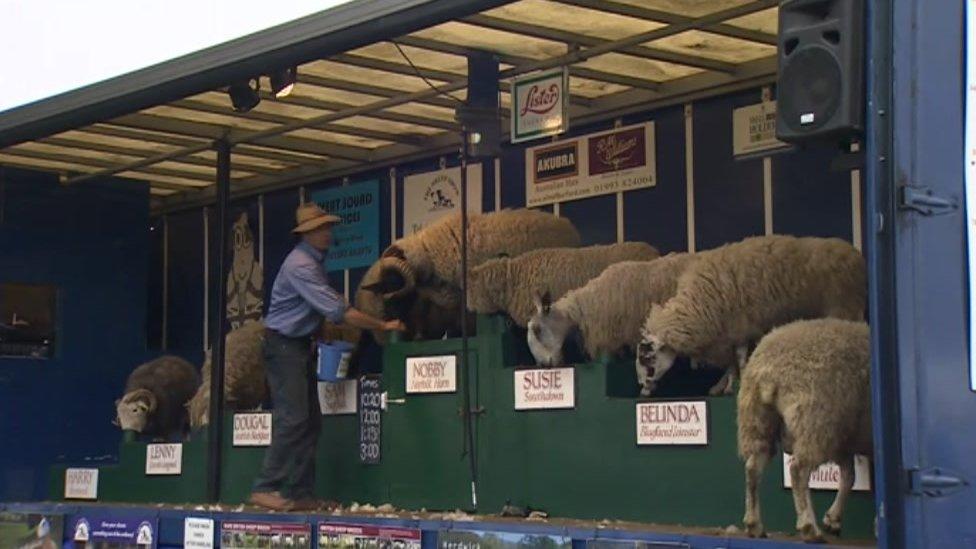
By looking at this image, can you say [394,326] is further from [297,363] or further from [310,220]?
[310,220]

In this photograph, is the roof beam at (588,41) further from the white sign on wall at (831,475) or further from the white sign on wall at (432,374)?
the white sign on wall at (831,475)

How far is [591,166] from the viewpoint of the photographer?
33.7 ft

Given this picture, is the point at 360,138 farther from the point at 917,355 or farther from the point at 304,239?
the point at 917,355

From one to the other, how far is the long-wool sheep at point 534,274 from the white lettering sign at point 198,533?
1989mm

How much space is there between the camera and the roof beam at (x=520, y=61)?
8.65 m

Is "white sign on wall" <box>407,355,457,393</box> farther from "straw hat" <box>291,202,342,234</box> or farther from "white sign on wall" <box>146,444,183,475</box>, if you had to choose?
"white sign on wall" <box>146,444,183,475</box>

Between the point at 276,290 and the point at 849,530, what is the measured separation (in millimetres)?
4122

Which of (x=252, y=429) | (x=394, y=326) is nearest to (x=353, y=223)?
(x=252, y=429)

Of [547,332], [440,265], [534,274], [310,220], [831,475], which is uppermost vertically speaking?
[310,220]

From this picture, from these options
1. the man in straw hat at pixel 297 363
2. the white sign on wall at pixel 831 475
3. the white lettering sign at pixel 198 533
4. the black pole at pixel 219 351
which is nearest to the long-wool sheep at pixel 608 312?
the man in straw hat at pixel 297 363

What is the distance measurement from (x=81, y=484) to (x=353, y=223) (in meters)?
2.89

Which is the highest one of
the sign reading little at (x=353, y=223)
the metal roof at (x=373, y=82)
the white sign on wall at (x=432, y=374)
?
the metal roof at (x=373, y=82)

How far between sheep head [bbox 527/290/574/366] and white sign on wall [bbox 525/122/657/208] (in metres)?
2.06

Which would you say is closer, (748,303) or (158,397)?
(748,303)
